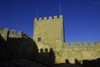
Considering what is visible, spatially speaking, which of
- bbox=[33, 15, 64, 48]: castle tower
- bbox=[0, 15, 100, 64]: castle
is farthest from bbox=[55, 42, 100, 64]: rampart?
bbox=[33, 15, 64, 48]: castle tower

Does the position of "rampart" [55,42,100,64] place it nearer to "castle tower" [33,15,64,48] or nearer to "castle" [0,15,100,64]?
"castle" [0,15,100,64]

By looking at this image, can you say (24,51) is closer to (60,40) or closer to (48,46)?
(48,46)

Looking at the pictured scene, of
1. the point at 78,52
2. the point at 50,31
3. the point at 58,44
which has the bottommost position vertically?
the point at 78,52

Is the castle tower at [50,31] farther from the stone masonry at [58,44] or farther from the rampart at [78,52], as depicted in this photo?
the rampart at [78,52]

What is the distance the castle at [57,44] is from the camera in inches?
582

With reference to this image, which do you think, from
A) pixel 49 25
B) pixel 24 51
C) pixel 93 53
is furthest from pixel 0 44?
pixel 93 53

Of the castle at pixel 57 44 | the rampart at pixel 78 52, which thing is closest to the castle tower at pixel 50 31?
the castle at pixel 57 44

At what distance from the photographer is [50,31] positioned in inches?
710

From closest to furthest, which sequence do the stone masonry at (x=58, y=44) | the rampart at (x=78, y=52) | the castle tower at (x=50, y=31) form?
the rampart at (x=78, y=52) < the stone masonry at (x=58, y=44) < the castle tower at (x=50, y=31)

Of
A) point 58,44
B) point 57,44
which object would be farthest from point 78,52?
point 57,44

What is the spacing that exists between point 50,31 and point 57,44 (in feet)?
8.92

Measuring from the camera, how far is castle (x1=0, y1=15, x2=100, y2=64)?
14789 mm

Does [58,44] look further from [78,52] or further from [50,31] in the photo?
[78,52]

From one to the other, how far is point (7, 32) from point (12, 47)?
1.91m
